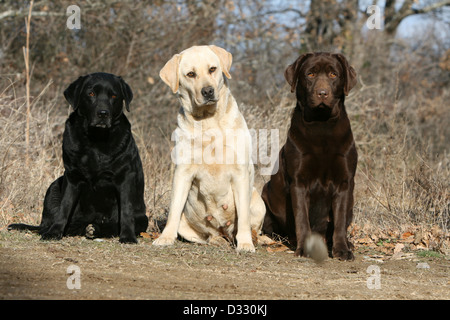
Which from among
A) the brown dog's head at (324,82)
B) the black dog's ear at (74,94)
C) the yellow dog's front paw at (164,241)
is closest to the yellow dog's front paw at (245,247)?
the yellow dog's front paw at (164,241)

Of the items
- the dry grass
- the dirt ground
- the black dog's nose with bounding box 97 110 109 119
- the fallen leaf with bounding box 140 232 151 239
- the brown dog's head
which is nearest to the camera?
the dirt ground

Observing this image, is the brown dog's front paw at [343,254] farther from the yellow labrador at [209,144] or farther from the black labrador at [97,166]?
the black labrador at [97,166]

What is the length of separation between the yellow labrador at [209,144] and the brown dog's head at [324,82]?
26.1 inches

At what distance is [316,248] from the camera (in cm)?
489

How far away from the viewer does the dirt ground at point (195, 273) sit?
3461 mm

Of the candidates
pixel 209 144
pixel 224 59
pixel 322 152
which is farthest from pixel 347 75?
pixel 209 144

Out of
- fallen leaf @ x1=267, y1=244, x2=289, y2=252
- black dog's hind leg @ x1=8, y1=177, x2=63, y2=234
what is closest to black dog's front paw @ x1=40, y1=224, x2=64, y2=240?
black dog's hind leg @ x1=8, y1=177, x2=63, y2=234

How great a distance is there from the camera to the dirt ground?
136 inches

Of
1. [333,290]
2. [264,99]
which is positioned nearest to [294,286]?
[333,290]

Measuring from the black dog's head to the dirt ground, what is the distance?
1.11 m

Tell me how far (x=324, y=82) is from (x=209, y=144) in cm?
112

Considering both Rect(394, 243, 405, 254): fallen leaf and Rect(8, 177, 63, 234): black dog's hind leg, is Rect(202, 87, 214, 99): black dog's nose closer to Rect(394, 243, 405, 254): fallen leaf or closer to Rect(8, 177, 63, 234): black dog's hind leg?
Rect(8, 177, 63, 234): black dog's hind leg
